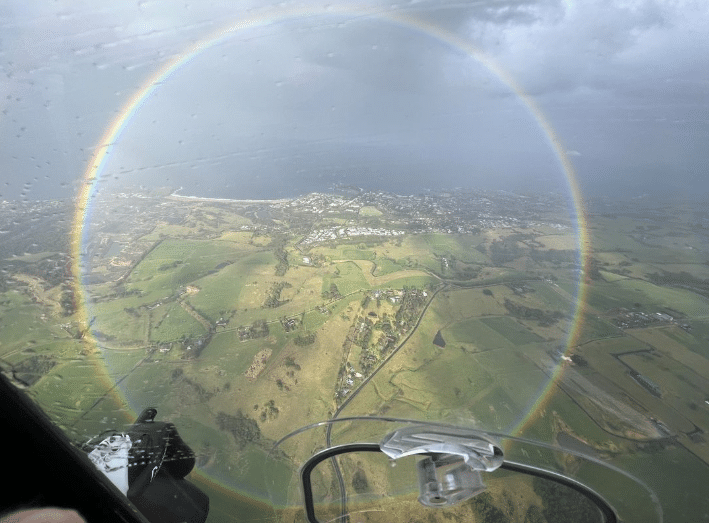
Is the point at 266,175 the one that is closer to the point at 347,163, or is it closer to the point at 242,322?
the point at 347,163

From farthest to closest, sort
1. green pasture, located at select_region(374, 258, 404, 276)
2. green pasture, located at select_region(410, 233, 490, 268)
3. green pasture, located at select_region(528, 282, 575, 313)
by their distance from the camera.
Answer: green pasture, located at select_region(410, 233, 490, 268)
green pasture, located at select_region(374, 258, 404, 276)
green pasture, located at select_region(528, 282, 575, 313)

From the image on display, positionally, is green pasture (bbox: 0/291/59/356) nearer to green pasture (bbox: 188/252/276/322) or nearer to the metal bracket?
green pasture (bbox: 188/252/276/322)

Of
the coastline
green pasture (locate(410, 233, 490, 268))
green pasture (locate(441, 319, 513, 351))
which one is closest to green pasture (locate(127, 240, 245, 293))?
the coastline

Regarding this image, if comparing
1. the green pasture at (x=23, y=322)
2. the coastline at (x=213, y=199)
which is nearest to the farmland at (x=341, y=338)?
the green pasture at (x=23, y=322)

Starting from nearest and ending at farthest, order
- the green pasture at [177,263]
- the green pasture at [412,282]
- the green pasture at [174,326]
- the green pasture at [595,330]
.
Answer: the green pasture at [174,326] → the green pasture at [177,263] → the green pasture at [595,330] → the green pasture at [412,282]

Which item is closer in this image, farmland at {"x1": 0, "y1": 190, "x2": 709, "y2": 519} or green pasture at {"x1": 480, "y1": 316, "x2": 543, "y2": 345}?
farmland at {"x1": 0, "y1": 190, "x2": 709, "y2": 519}

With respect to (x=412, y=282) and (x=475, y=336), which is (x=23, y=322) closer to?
(x=475, y=336)

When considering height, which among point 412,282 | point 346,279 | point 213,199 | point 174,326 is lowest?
point 412,282

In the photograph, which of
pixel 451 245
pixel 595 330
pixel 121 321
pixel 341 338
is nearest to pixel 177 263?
pixel 121 321

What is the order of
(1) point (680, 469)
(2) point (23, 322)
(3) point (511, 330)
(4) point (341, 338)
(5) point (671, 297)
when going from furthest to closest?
(5) point (671, 297), (3) point (511, 330), (4) point (341, 338), (1) point (680, 469), (2) point (23, 322)

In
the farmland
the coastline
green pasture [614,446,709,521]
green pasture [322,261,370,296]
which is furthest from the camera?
the coastline

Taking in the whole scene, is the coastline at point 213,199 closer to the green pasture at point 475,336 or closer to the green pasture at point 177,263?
the green pasture at point 177,263

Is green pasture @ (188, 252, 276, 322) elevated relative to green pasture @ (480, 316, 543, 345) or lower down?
elevated
